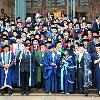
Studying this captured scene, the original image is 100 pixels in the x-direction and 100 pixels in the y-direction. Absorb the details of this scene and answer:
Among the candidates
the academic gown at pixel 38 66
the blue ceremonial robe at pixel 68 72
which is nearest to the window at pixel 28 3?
the academic gown at pixel 38 66

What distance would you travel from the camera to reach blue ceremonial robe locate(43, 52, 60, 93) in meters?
14.6

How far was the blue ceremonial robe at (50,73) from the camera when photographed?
14.6 meters

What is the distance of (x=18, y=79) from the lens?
14.7 metres

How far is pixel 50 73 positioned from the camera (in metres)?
14.6

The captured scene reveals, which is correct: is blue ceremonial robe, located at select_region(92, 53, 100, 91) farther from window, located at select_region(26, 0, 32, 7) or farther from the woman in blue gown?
window, located at select_region(26, 0, 32, 7)

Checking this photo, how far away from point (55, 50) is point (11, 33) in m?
2.43

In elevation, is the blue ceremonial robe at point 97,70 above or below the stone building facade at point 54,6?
below

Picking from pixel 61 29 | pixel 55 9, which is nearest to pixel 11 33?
pixel 61 29

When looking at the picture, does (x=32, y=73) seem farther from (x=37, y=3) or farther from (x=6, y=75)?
(x=37, y=3)

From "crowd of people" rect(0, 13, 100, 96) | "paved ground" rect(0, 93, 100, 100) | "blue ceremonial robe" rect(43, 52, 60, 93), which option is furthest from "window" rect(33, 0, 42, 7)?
"paved ground" rect(0, 93, 100, 100)

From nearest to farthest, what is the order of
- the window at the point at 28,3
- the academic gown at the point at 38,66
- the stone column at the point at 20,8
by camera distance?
the academic gown at the point at 38,66
the stone column at the point at 20,8
the window at the point at 28,3

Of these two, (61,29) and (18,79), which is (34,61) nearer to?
(18,79)

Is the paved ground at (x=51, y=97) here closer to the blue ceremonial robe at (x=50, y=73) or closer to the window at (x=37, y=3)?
the blue ceremonial robe at (x=50, y=73)

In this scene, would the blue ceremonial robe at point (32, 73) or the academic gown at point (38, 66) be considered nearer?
the blue ceremonial robe at point (32, 73)
